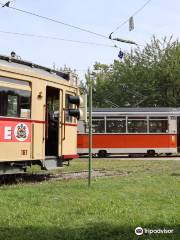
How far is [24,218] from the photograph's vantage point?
8.51m

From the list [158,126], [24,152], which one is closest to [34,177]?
[24,152]

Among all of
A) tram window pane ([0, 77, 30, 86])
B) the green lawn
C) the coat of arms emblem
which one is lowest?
the green lawn

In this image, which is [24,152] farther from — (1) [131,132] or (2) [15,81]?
(1) [131,132]

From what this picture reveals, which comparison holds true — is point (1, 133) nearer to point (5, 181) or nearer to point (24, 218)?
point (5, 181)

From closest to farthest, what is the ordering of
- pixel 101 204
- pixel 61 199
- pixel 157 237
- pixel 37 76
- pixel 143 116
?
pixel 157 237, pixel 101 204, pixel 61 199, pixel 37 76, pixel 143 116

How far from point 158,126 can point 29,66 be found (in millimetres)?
17032

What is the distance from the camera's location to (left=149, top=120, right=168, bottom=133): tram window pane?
102 feet

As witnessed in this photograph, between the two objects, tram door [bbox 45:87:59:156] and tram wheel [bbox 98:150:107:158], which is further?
tram wheel [bbox 98:150:107:158]

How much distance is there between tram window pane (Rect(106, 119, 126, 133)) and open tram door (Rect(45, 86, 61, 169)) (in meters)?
14.7

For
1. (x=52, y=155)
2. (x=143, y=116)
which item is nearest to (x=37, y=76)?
(x=52, y=155)

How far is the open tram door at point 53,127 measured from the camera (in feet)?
53.6

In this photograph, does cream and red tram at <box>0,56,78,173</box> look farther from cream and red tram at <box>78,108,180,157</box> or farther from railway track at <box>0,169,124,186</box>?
cream and red tram at <box>78,108,180,157</box>

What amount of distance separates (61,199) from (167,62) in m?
38.6

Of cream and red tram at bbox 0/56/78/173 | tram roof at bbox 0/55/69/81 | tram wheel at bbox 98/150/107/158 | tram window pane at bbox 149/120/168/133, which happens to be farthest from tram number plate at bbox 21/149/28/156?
tram window pane at bbox 149/120/168/133
